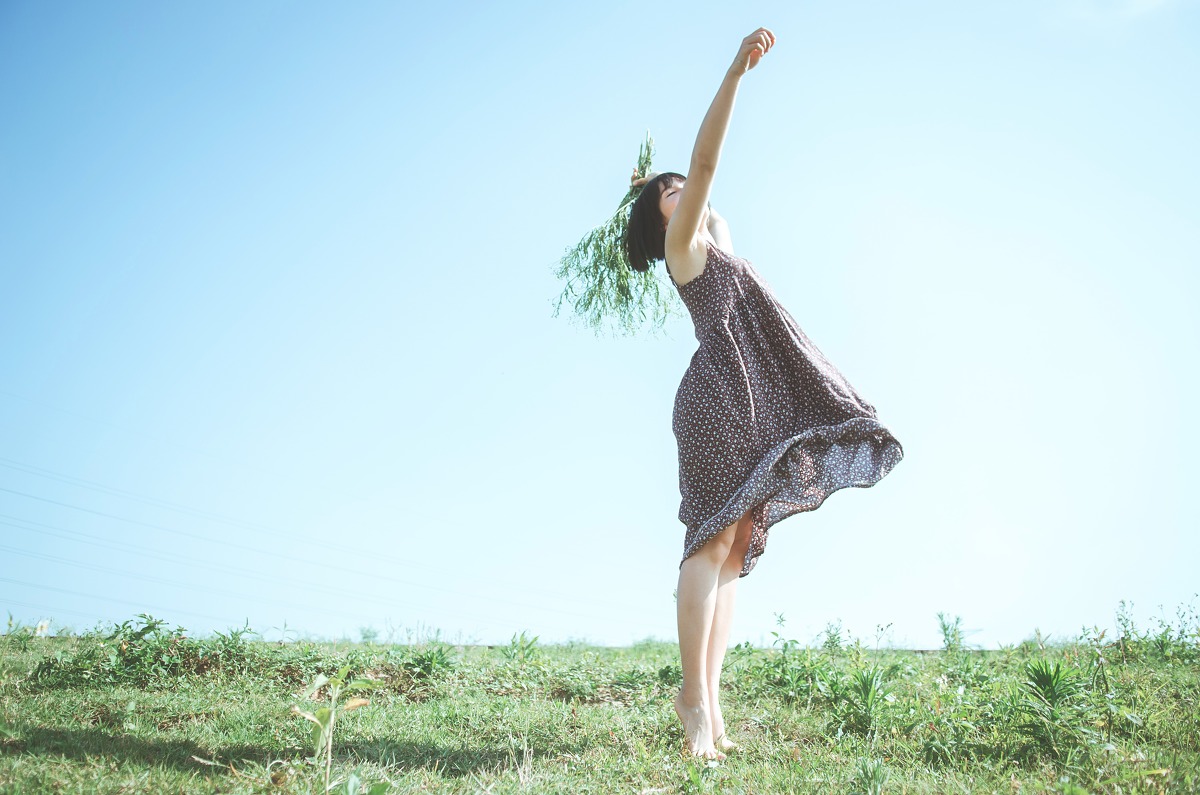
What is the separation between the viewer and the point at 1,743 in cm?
211

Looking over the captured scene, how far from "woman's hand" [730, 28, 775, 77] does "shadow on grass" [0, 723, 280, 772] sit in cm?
244

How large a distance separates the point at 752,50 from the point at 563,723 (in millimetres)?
2332

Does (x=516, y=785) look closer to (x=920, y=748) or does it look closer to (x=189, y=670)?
(x=920, y=748)

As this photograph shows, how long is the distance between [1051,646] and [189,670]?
4955 mm

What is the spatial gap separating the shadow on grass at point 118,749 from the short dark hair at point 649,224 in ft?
6.91

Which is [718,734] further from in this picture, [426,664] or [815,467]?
[426,664]

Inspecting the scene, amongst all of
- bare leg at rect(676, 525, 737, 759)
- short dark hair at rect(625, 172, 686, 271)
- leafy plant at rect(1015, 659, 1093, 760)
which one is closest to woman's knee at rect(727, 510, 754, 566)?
bare leg at rect(676, 525, 737, 759)

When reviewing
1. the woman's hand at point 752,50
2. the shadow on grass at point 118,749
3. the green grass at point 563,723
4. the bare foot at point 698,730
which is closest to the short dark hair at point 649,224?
the woman's hand at point 752,50

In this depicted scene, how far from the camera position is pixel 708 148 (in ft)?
8.23

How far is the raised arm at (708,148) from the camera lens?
248cm

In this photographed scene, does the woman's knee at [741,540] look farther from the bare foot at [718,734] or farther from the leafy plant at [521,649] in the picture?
the leafy plant at [521,649]

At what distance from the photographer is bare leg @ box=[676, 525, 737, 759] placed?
237 centimetres

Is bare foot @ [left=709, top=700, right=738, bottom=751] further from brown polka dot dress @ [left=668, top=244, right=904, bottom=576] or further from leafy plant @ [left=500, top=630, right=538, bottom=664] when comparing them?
leafy plant @ [left=500, top=630, right=538, bottom=664]

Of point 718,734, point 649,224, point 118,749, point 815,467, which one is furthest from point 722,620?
point 118,749
